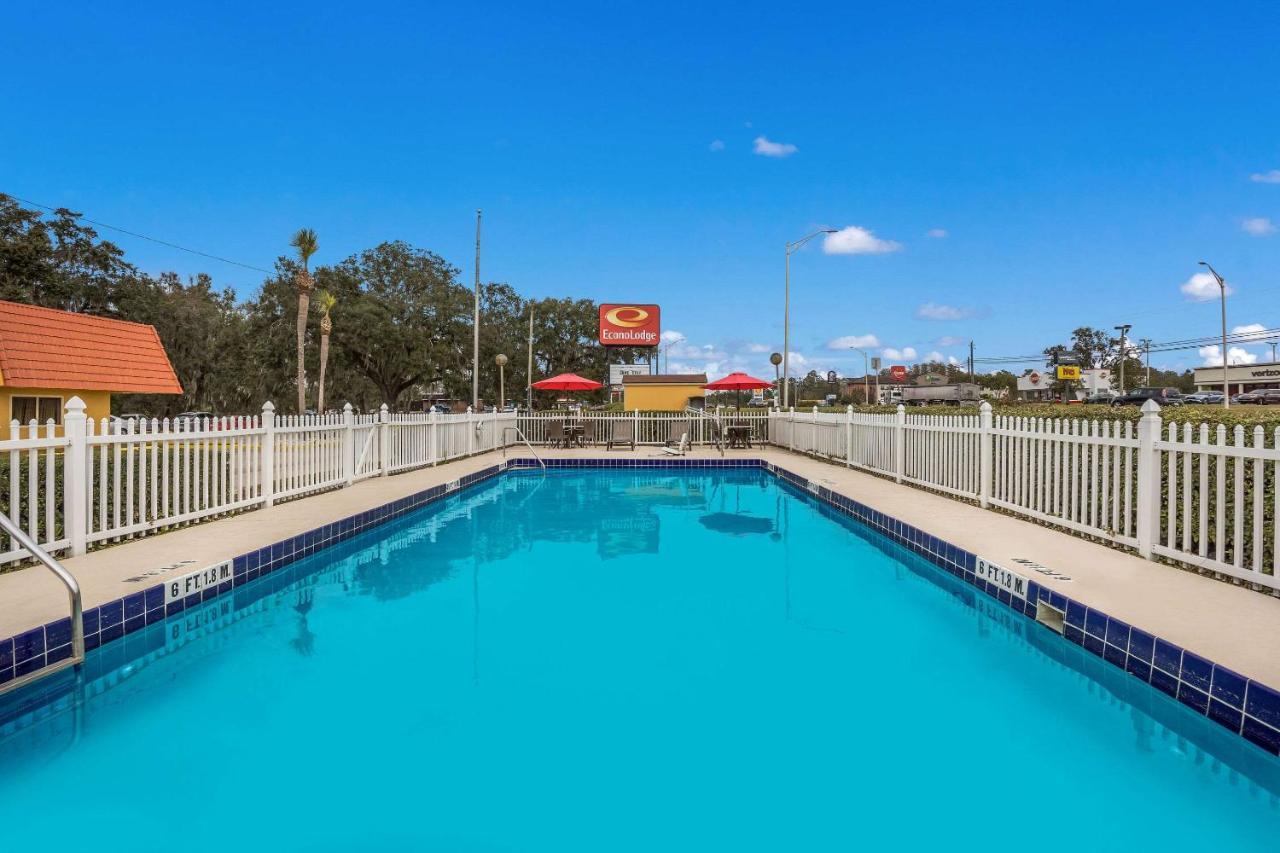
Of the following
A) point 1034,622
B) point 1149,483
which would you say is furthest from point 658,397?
point 1034,622

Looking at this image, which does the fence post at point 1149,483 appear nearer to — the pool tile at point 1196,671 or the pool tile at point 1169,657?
the pool tile at point 1169,657

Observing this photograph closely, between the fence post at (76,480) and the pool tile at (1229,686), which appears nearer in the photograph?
the pool tile at (1229,686)

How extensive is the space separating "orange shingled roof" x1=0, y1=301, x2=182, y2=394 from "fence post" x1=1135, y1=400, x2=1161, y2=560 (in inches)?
692

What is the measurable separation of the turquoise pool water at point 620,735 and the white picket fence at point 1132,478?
1.50 metres

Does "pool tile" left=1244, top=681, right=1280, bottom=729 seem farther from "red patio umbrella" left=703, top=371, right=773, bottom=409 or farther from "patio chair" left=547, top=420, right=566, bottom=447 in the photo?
"patio chair" left=547, top=420, right=566, bottom=447

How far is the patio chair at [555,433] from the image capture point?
19995 millimetres

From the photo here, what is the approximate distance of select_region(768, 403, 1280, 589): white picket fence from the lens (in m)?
4.51

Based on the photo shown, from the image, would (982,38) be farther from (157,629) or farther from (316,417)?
(157,629)

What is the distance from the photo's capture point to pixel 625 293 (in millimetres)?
34781

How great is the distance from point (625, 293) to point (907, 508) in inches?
1098

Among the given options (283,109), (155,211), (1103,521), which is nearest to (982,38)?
(1103,521)

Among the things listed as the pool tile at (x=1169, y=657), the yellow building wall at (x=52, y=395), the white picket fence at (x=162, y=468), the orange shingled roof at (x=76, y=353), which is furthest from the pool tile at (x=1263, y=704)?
the orange shingled roof at (x=76, y=353)

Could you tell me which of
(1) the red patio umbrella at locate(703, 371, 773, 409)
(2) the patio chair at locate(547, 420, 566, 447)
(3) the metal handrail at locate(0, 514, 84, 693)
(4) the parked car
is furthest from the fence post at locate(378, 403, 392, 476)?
(4) the parked car

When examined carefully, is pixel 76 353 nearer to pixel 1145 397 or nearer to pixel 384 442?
pixel 384 442
